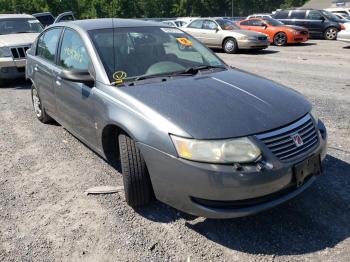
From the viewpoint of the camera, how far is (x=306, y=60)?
40.6 ft

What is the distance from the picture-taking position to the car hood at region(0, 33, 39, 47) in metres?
8.65

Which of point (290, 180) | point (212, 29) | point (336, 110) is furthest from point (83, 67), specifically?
point (212, 29)

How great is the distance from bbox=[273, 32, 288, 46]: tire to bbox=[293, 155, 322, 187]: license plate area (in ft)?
51.7

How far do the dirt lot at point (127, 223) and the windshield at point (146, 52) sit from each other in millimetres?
1184

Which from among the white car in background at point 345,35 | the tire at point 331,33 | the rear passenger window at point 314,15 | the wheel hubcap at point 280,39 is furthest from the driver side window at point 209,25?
the tire at point 331,33

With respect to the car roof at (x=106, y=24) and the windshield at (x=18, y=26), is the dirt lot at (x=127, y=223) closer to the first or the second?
the car roof at (x=106, y=24)

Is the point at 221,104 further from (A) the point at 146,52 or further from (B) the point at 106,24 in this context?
(B) the point at 106,24

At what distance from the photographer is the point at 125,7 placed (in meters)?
50.2

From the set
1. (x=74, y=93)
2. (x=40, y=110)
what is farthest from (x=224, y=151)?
(x=40, y=110)

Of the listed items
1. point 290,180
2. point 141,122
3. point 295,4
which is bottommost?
point 290,180

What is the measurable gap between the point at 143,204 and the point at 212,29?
13424 millimetres

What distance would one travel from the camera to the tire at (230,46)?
15102mm

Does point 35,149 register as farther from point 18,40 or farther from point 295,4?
point 295,4

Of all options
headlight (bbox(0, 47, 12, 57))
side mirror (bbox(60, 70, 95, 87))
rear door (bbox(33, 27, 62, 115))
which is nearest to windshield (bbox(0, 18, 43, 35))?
headlight (bbox(0, 47, 12, 57))
